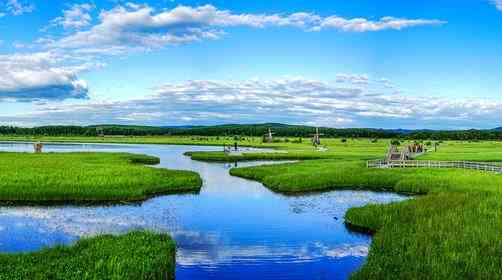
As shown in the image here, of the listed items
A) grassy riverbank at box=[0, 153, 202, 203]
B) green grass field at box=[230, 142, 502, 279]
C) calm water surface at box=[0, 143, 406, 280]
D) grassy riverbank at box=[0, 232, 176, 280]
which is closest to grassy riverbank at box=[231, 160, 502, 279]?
green grass field at box=[230, 142, 502, 279]

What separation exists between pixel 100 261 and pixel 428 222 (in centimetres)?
1507

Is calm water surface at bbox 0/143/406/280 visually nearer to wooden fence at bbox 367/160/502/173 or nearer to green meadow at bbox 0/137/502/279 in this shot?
green meadow at bbox 0/137/502/279

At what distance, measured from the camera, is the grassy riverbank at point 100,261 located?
1639 centimetres

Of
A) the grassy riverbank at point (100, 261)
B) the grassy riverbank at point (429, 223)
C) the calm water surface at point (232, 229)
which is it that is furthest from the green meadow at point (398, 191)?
the calm water surface at point (232, 229)

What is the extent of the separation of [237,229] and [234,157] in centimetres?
5910

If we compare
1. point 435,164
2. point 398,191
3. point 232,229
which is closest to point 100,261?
point 232,229

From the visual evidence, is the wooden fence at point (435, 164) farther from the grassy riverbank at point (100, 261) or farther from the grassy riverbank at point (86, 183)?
the grassy riverbank at point (100, 261)

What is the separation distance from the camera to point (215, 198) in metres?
39.9

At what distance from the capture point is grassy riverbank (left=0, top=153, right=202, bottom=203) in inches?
1465

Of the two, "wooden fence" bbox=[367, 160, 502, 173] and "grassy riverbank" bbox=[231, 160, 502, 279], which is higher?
"wooden fence" bbox=[367, 160, 502, 173]

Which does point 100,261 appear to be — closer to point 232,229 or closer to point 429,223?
point 232,229

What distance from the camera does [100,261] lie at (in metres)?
17.4

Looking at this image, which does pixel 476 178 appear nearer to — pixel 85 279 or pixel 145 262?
pixel 145 262

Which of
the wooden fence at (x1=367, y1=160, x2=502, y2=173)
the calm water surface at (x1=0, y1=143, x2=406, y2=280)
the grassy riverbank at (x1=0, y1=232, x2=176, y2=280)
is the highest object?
the wooden fence at (x1=367, y1=160, x2=502, y2=173)
